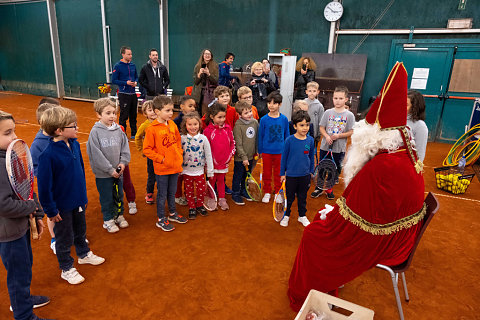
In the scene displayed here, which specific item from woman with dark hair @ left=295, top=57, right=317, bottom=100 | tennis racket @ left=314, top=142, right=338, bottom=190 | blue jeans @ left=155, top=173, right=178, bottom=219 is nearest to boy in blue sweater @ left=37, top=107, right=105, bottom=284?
blue jeans @ left=155, top=173, right=178, bottom=219

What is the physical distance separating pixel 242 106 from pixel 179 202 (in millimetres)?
1650

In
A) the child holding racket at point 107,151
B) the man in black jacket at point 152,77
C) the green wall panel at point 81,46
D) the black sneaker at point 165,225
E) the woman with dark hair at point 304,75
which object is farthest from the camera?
the green wall panel at point 81,46

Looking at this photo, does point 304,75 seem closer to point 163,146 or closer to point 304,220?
point 304,220

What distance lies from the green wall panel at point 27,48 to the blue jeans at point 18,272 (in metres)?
16.5

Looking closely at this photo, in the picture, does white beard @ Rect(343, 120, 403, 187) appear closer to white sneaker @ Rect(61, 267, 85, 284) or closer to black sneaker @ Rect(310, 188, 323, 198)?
white sneaker @ Rect(61, 267, 85, 284)

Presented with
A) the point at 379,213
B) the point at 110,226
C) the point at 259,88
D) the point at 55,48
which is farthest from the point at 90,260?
the point at 55,48

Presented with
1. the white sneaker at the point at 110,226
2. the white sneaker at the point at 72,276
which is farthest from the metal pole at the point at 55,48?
the white sneaker at the point at 72,276

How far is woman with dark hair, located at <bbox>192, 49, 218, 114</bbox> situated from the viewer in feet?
19.9

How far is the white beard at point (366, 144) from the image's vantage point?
6.48ft

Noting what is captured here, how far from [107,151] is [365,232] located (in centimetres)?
266

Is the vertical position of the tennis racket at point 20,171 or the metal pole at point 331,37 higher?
the metal pole at point 331,37

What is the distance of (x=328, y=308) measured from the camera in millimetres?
2115

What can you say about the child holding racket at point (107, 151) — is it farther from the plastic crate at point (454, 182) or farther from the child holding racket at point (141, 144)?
the plastic crate at point (454, 182)

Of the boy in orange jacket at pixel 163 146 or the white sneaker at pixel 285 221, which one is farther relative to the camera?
the white sneaker at pixel 285 221
